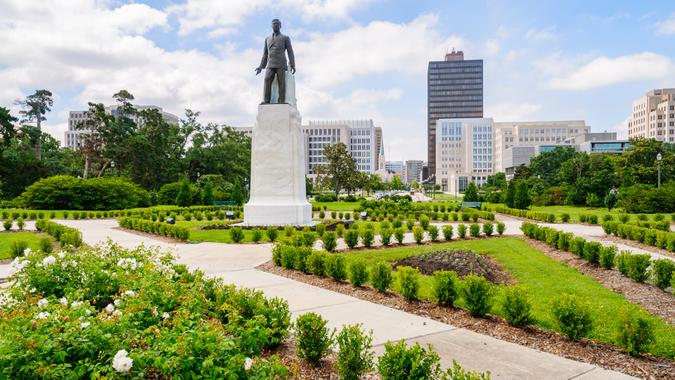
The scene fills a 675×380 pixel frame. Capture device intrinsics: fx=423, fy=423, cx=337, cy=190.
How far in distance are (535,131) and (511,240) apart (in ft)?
474

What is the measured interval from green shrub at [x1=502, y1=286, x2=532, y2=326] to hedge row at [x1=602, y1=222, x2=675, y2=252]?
10.7m

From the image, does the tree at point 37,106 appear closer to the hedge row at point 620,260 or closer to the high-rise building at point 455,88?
the hedge row at point 620,260

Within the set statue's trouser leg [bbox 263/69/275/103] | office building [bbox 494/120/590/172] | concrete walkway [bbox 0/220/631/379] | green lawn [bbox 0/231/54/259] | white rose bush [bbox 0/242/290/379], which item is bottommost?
concrete walkway [bbox 0/220/631/379]

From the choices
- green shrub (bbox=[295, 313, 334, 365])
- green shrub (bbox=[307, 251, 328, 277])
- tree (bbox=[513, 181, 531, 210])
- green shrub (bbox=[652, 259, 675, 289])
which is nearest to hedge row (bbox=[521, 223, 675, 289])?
green shrub (bbox=[652, 259, 675, 289])

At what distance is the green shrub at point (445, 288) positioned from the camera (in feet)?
23.2

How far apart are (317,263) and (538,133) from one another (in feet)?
504

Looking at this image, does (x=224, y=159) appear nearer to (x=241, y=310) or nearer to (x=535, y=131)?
(x=241, y=310)

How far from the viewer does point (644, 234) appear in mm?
15383

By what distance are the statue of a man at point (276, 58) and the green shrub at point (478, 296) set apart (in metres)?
17.5

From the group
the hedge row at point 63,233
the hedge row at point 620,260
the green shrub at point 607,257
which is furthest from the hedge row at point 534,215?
the hedge row at point 63,233

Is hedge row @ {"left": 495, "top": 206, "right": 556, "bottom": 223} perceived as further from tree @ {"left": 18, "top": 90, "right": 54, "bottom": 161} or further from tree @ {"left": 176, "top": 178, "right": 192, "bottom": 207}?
tree @ {"left": 18, "top": 90, "right": 54, "bottom": 161}

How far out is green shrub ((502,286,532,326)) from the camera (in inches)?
236

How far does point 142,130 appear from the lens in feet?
186

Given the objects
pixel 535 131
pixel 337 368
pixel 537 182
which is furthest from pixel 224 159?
pixel 535 131
